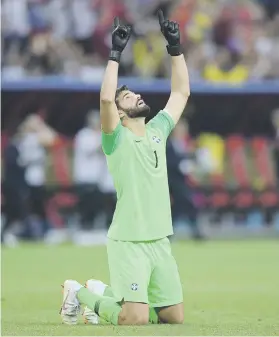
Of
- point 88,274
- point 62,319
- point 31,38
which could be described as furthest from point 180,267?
point 31,38

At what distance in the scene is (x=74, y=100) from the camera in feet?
81.3

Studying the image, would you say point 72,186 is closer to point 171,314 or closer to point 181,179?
point 181,179

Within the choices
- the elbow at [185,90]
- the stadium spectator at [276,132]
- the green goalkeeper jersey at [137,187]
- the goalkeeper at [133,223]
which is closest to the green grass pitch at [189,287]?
the goalkeeper at [133,223]

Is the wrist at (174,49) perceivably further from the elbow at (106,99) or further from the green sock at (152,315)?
the green sock at (152,315)

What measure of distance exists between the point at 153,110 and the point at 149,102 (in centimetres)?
20

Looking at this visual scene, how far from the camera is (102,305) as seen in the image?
397 inches

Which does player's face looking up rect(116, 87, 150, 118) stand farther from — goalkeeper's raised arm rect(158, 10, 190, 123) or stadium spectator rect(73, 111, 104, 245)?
stadium spectator rect(73, 111, 104, 245)

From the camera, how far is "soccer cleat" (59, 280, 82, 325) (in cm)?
1029

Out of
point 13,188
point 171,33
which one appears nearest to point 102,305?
point 171,33

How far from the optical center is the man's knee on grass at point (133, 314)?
32.6 ft

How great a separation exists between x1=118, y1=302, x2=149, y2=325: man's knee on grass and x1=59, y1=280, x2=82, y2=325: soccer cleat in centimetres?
53

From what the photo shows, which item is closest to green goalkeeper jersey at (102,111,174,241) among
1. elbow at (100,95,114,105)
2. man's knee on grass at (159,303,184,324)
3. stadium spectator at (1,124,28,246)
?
elbow at (100,95,114,105)

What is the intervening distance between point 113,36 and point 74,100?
1477cm

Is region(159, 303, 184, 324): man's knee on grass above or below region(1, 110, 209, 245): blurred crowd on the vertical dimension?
below
